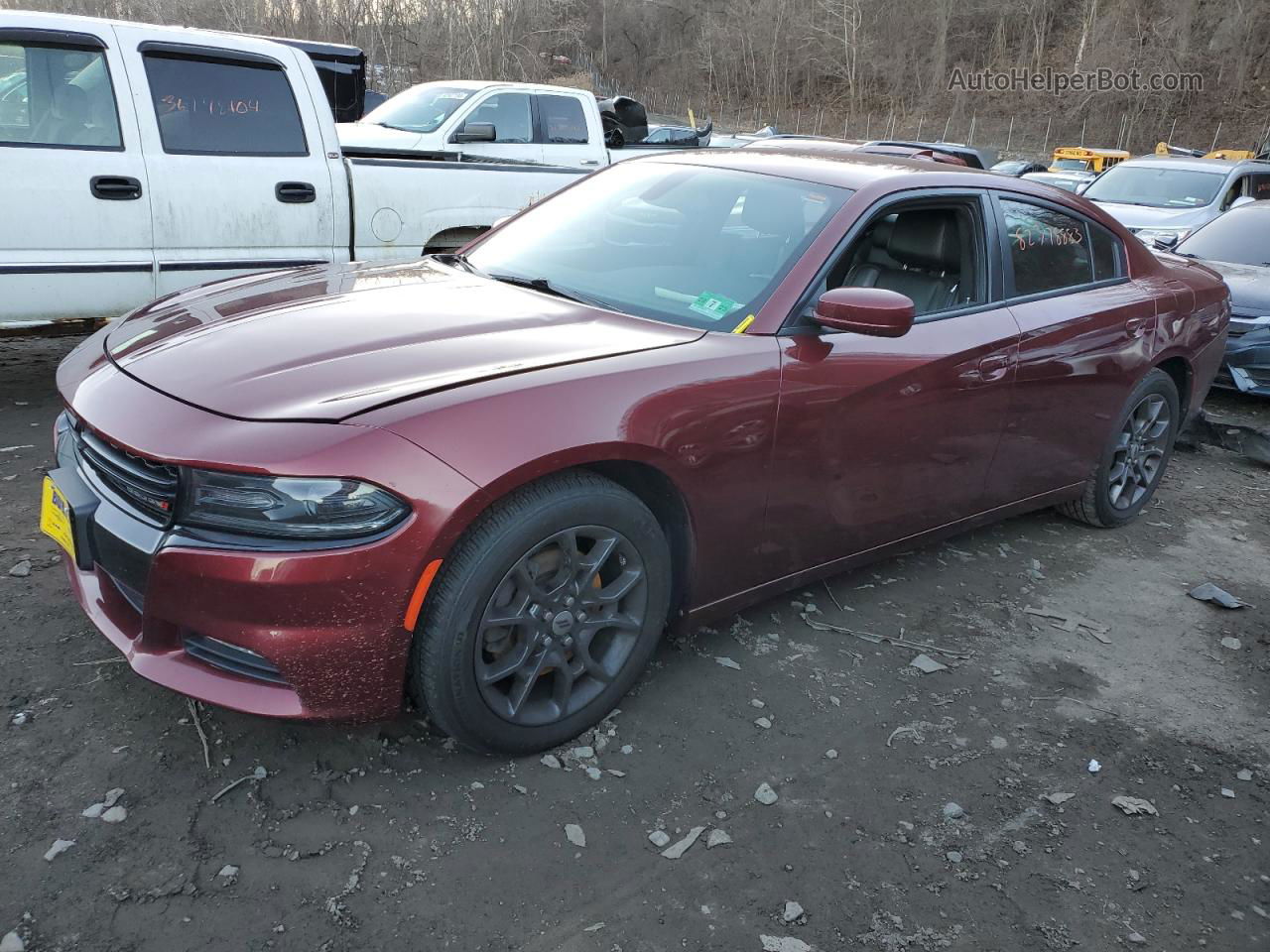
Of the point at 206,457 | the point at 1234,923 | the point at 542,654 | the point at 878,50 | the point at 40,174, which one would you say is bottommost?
the point at 1234,923

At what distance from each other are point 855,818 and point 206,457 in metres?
1.89

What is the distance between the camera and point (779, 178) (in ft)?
11.8

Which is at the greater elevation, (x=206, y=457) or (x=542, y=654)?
(x=206, y=457)

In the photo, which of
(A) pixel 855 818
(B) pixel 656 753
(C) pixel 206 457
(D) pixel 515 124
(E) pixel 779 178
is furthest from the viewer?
(D) pixel 515 124

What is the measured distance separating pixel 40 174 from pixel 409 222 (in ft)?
6.57

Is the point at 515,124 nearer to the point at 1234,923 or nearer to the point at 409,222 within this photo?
the point at 409,222

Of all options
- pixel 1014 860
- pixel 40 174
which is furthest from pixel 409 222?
pixel 1014 860

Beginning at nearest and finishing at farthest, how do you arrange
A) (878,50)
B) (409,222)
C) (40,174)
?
(40,174) → (409,222) → (878,50)

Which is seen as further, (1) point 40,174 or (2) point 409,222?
(2) point 409,222

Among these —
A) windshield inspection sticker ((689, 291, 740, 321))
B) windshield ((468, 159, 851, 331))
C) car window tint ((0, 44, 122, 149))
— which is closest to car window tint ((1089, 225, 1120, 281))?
windshield ((468, 159, 851, 331))

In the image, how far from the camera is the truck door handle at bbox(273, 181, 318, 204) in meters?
5.68

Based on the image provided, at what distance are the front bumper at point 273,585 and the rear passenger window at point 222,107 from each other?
11.8 feet

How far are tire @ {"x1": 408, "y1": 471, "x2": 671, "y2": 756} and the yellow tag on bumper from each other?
963 millimetres

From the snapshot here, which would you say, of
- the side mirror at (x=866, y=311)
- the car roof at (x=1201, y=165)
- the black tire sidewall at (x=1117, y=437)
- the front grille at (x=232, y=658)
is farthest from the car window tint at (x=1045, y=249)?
the car roof at (x=1201, y=165)
